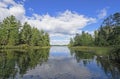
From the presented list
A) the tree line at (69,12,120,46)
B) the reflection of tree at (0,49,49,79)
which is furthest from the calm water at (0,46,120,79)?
the tree line at (69,12,120,46)

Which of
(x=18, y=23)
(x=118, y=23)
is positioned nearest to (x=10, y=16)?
(x=18, y=23)

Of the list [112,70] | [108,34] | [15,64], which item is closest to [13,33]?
[108,34]

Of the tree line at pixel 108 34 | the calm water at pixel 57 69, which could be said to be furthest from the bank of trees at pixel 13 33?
the calm water at pixel 57 69

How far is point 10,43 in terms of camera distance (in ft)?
335

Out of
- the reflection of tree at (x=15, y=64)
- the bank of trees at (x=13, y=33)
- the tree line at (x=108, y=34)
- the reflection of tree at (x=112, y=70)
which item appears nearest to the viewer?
the reflection of tree at (x=112, y=70)

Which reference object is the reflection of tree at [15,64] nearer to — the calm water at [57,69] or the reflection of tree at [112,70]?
the calm water at [57,69]

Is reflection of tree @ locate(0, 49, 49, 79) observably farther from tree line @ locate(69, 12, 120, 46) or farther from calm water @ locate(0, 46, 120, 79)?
tree line @ locate(69, 12, 120, 46)

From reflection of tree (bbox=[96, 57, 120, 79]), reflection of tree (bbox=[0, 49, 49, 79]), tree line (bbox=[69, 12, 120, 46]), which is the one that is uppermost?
tree line (bbox=[69, 12, 120, 46])

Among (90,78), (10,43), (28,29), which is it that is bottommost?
(90,78)

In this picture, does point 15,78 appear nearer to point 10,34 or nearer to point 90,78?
point 90,78

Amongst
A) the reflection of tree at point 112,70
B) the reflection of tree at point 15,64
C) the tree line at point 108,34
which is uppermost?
the tree line at point 108,34

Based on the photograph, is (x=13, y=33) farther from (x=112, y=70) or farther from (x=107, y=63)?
(x=112, y=70)

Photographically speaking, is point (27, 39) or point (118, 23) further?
point (27, 39)

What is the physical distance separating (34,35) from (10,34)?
1231 inches
